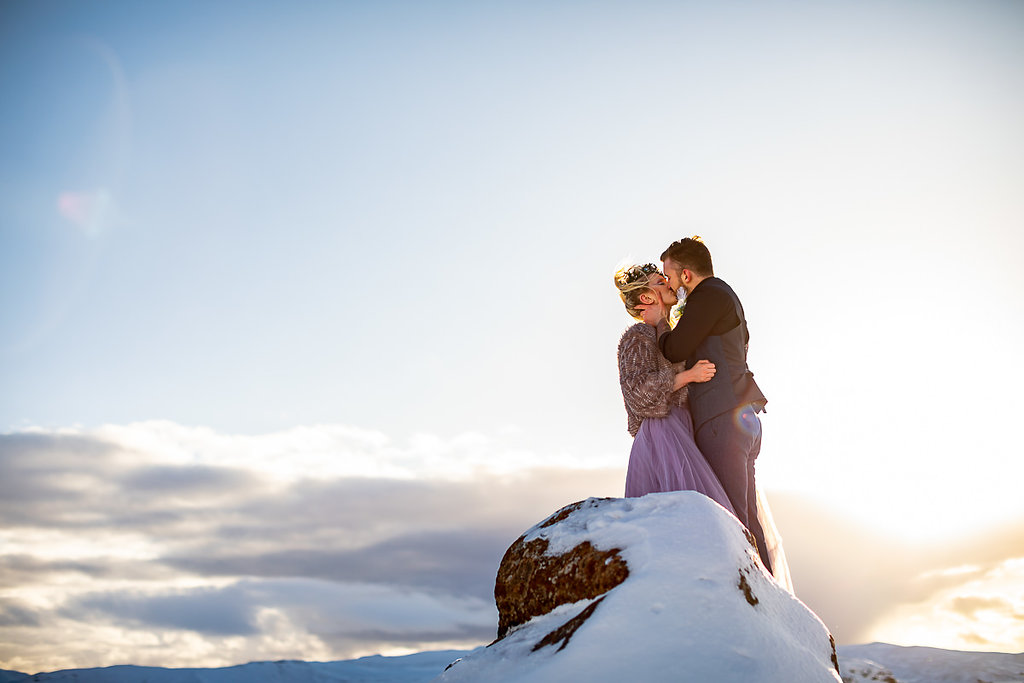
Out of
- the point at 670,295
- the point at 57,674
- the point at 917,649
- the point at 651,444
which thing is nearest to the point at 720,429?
the point at 651,444

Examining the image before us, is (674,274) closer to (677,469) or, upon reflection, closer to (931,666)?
(677,469)

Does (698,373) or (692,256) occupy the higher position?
(692,256)

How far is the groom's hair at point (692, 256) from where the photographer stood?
6.42 meters

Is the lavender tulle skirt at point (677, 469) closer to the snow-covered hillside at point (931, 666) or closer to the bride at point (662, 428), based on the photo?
the bride at point (662, 428)

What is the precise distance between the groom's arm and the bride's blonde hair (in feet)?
2.09

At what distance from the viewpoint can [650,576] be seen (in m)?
3.97

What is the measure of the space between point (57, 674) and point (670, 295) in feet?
468

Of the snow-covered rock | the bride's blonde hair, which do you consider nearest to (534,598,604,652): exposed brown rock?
the snow-covered rock

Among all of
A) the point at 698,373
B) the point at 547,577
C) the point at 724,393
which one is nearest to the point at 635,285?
the point at 698,373

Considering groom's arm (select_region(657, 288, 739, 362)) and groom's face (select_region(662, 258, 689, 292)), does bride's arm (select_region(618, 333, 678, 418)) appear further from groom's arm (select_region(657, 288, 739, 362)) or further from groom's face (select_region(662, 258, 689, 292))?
groom's face (select_region(662, 258, 689, 292))

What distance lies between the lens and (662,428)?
20.2ft

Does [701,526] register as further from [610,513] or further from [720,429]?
[720,429]

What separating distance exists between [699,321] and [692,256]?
0.77 m

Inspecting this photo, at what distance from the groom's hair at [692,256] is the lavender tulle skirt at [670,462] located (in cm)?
137
